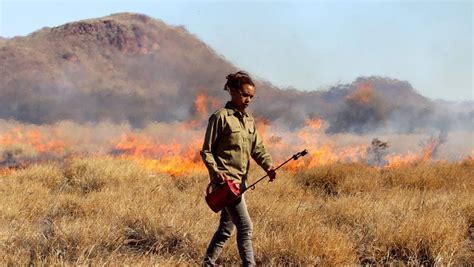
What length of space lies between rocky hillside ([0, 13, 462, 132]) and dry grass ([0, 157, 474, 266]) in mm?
11440

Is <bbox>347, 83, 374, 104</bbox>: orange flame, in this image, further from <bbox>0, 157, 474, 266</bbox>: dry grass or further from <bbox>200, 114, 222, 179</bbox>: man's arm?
<bbox>200, 114, 222, 179</bbox>: man's arm

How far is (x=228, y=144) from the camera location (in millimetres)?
3689

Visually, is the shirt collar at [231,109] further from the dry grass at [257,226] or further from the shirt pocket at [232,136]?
the dry grass at [257,226]

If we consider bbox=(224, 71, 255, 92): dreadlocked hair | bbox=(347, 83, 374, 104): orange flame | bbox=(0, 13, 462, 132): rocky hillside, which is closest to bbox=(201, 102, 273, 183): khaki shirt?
bbox=(224, 71, 255, 92): dreadlocked hair

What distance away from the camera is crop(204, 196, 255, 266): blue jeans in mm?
3699

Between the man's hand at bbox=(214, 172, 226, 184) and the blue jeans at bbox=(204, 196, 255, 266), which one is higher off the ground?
the man's hand at bbox=(214, 172, 226, 184)

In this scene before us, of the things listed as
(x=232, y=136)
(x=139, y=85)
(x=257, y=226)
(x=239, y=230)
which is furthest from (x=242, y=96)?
(x=139, y=85)

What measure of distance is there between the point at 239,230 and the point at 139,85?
39562mm

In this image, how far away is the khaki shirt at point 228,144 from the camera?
3615 mm

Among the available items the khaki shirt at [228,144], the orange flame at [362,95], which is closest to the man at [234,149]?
the khaki shirt at [228,144]

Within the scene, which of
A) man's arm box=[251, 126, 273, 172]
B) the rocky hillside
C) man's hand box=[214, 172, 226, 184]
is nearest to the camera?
man's hand box=[214, 172, 226, 184]

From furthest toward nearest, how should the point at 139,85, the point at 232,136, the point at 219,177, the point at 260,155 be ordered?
the point at 139,85 < the point at 260,155 < the point at 232,136 < the point at 219,177

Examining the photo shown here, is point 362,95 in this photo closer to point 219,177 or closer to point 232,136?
point 232,136

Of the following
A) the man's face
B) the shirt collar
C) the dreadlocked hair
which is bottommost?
the shirt collar
